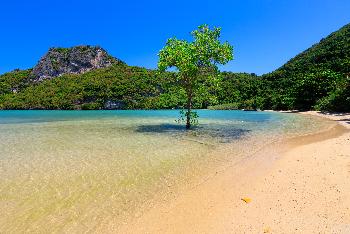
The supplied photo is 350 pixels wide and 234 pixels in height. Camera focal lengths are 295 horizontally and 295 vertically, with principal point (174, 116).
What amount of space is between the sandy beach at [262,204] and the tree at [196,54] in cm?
1543

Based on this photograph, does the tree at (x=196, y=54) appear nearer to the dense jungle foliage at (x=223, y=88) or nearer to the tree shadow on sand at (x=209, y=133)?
the tree shadow on sand at (x=209, y=133)

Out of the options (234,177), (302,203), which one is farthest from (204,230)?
(234,177)

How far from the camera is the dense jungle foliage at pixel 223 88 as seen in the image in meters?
87.9

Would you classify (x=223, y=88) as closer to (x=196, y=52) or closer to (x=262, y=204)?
(x=196, y=52)

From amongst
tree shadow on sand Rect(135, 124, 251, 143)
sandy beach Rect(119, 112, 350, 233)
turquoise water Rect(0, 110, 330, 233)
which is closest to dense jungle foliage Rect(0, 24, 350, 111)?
tree shadow on sand Rect(135, 124, 251, 143)

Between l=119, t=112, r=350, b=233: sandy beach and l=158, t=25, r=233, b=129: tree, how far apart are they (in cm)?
1543

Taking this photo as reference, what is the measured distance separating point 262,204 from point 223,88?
120m

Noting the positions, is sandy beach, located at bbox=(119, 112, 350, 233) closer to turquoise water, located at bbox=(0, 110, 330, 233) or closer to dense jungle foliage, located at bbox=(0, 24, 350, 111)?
turquoise water, located at bbox=(0, 110, 330, 233)

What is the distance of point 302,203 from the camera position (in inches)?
293

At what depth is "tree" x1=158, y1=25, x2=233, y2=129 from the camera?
2512 cm

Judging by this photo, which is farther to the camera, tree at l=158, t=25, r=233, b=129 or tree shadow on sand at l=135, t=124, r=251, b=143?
tree at l=158, t=25, r=233, b=129

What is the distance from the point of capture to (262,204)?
24.7 feet

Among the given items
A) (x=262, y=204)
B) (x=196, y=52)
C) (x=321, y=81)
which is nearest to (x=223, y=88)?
(x=321, y=81)

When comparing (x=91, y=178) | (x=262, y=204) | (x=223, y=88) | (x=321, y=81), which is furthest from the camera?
(x=223, y=88)
